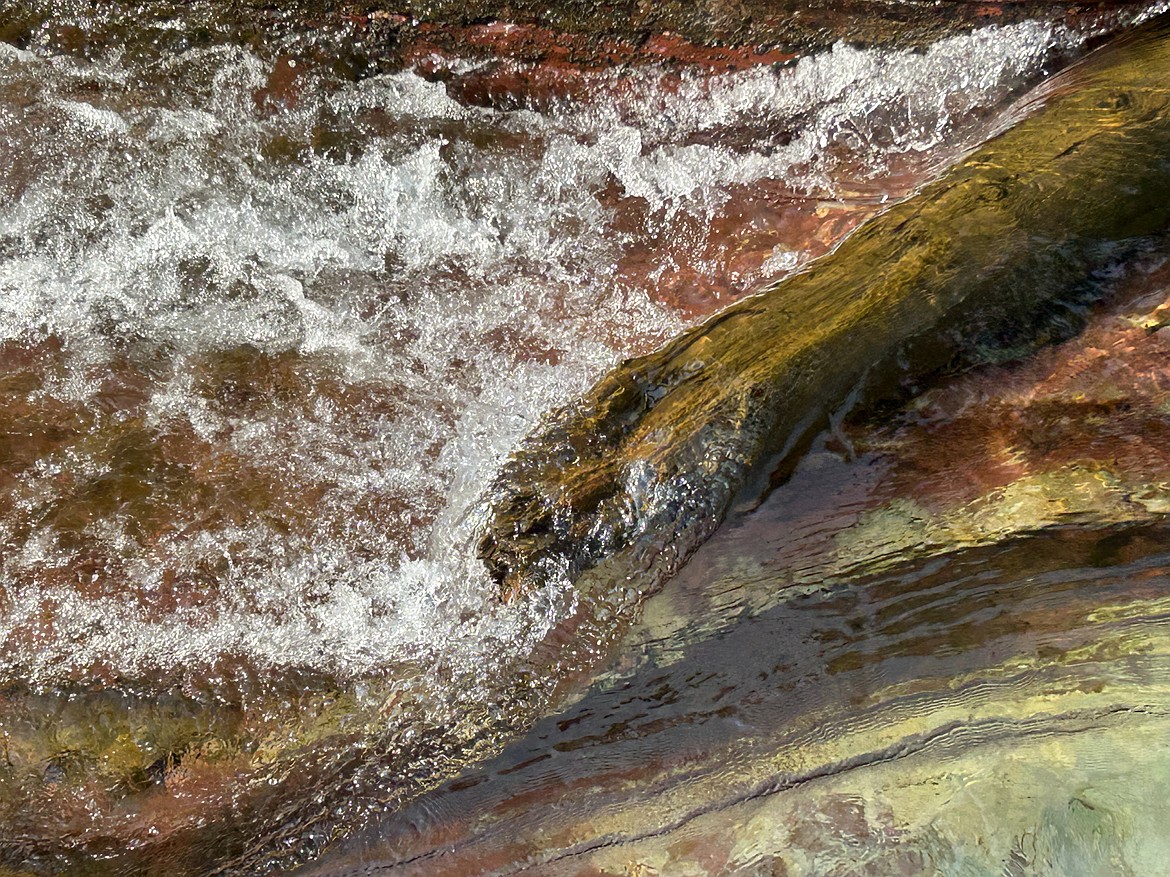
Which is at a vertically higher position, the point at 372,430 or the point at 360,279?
the point at 360,279

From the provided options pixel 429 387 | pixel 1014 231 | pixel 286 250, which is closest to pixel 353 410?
pixel 429 387

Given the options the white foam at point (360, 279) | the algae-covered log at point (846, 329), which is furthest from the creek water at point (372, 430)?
the algae-covered log at point (846, 329)

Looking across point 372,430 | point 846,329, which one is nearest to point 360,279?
point 372,430

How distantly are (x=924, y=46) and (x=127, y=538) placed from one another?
108 inches

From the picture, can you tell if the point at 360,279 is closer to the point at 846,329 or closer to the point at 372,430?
the point at 372,430

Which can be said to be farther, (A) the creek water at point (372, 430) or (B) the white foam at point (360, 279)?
(B) the white foam at point (360, 279)

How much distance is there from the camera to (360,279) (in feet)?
7.90

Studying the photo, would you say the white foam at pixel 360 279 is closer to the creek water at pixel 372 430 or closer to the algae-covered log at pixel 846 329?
Result: the creek water at pixel 372 430

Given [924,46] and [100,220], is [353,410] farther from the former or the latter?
[924,46]

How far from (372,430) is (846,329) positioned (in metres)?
1.38

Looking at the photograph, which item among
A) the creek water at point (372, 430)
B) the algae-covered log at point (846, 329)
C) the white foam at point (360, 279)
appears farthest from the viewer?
the white foam at point (360, 279)

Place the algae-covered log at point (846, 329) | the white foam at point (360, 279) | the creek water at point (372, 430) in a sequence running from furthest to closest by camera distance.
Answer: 1. the white foam at point (360, 279)
2. the creek water at point (372, 430)
3. the algae-covered log at point (846, 329)

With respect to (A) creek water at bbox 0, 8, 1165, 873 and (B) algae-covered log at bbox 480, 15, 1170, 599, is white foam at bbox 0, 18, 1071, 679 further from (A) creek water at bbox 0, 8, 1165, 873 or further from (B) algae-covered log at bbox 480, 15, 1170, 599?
(B) algae-covered log at bbox 480, 15, 1170, 599

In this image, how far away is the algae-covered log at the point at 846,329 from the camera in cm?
189
